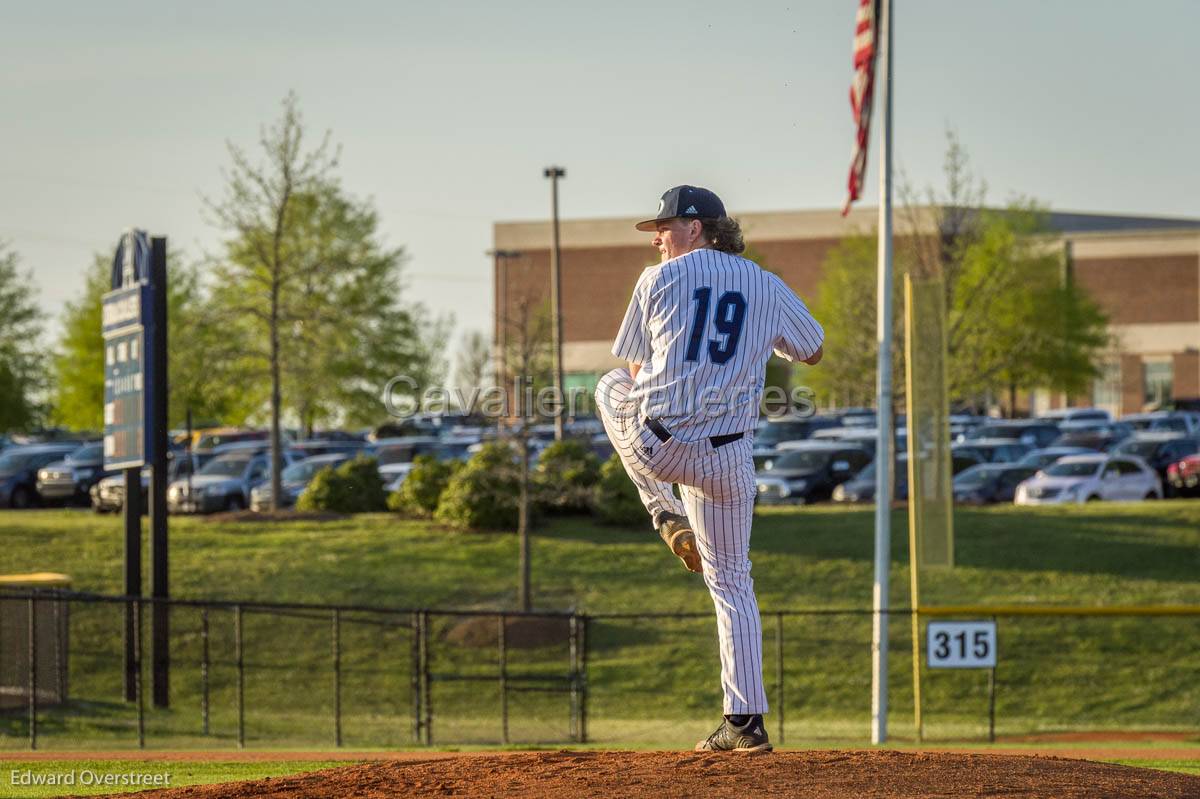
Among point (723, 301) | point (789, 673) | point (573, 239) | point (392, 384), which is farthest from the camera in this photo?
point (573, 239)

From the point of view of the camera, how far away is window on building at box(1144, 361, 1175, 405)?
77375 mm

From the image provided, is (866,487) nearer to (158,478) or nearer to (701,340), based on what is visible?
(158,478)

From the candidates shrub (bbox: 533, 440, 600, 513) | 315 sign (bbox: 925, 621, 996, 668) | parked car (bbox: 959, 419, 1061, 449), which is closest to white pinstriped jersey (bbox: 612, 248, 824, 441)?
315 sign (bbox: 925, 621, 996, 668)

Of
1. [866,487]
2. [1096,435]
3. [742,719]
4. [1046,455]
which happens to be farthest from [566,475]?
[742,719]

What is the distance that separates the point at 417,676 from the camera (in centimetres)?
1908

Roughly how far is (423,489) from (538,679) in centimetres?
1312

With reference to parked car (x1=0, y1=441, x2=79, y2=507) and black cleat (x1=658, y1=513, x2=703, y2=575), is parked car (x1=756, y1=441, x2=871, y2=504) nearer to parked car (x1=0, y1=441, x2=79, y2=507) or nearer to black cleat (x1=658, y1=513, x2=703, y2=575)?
parked car (x1=0, y1=441, x2=79, y2=507)

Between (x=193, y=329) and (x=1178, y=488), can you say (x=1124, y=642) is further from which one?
(x=193, y=329)

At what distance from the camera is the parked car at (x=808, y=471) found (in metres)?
36.7

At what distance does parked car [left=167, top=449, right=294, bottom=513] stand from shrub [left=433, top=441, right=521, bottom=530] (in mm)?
7303

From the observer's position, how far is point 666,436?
688 cm

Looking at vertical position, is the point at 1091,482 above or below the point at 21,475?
below

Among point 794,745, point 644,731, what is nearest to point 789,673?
point 644,731

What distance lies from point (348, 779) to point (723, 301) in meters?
2.67
